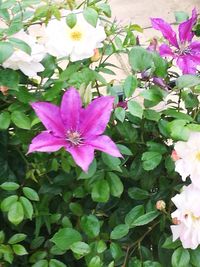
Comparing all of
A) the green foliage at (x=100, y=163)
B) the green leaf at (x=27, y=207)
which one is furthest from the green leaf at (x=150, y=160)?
the green leaf at (x=27, y=207)

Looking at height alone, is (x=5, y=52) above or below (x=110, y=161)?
above

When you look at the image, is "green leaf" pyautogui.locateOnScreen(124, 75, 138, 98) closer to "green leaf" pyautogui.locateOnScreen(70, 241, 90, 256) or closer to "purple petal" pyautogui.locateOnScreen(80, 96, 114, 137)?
"purple petal" pyautogui.locateOnScreen(80, 96, 114, 137)

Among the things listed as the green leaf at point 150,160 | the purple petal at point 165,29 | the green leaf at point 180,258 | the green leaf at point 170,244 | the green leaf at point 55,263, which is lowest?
the green leaf at point 55,263

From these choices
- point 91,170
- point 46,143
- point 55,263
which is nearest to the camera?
point 46,143

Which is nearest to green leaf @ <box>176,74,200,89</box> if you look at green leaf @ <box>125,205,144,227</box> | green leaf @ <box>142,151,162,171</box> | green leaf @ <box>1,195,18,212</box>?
green leaf @ <box>142,151,162,171</box>

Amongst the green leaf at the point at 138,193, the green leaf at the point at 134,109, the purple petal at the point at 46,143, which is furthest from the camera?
the green leaf at the point at 138,193

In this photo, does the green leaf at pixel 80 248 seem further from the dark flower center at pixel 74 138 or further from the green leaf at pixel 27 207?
the dark flower center at pixel 74 138

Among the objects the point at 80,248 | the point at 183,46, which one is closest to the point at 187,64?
the point at 183,46

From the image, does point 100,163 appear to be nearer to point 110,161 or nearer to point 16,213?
point 110,161
